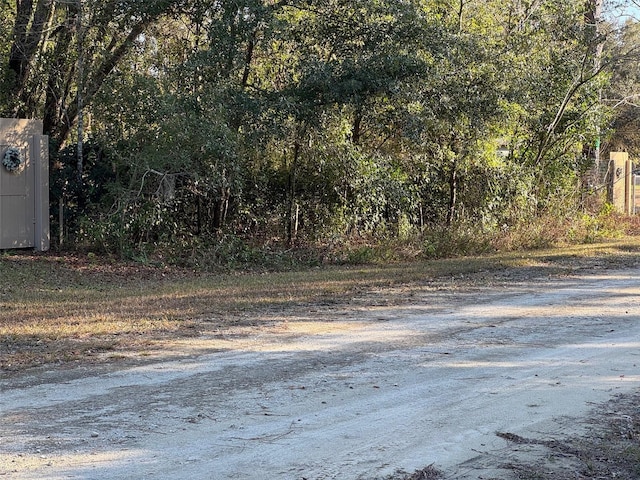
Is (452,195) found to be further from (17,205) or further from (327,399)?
(327,399)

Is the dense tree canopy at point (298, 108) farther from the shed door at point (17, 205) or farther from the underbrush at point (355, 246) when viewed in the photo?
the shed door at point (17, 205)

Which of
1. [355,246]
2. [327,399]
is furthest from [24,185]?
[327,399]

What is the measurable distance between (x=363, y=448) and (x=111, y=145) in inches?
493

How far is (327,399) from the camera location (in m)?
7.11

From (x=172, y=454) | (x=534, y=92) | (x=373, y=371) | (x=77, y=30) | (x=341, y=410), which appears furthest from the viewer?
(x=534, y=92)

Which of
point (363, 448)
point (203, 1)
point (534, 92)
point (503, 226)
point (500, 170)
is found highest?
point (203, 1)

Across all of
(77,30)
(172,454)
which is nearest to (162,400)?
(172,454)

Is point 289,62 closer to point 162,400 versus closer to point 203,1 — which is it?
point 203,1

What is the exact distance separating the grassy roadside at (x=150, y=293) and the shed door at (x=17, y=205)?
0.50 m

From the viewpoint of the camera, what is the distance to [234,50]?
1627 cm

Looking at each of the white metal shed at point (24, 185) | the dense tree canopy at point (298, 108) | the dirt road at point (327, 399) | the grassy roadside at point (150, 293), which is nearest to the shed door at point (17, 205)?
the white metal shed at point (24, 185)

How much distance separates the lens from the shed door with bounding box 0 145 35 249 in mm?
17406

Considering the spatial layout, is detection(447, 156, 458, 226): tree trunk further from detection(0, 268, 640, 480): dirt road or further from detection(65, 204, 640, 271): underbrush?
detection(0, 268, 640, 480): dirt road

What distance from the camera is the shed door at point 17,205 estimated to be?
17.4 m
